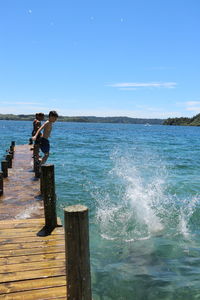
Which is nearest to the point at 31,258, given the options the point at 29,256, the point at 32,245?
the point at 29,256

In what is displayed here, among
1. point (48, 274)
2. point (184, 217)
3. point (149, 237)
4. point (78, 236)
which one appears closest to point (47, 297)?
point (48, 274)

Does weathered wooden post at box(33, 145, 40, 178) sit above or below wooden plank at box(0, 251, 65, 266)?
above

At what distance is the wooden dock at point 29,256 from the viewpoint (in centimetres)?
399

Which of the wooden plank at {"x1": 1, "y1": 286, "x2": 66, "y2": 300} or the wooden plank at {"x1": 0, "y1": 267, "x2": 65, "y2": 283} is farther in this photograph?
the wooden plank at {"x1": 0, "y1": 267, "x2": 65, "y2": 283}

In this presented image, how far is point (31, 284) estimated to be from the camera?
4.11 m

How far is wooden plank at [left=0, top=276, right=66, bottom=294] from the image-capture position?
13.1 feet

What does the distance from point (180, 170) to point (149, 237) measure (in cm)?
1324

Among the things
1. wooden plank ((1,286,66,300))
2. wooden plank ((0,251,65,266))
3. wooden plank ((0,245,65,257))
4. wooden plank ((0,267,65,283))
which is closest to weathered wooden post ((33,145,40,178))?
wooden plank ((0,245,65,257))

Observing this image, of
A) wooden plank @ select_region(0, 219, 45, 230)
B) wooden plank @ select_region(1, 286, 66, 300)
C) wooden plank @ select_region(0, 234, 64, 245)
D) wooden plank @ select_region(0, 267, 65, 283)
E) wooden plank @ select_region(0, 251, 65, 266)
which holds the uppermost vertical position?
wooden plank @ select_region(0, 219, 45, 230)

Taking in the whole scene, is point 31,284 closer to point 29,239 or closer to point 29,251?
point 29,251

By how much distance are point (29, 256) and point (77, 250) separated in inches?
76.5

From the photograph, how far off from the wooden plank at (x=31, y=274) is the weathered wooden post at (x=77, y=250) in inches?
42.1

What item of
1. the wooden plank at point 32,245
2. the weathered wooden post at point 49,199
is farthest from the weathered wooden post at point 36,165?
the wooden plank at point 32,245

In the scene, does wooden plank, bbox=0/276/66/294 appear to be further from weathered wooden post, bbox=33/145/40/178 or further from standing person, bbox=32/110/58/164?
weathered wooden post, bbox=33/145/40/178
